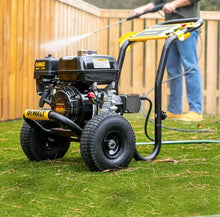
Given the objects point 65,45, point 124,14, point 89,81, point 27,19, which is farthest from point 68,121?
point 124,14

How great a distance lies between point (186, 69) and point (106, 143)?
9.63ft

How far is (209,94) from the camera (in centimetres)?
721

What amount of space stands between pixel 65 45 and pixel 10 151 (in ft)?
10.6

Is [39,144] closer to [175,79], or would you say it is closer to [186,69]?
[186,69]

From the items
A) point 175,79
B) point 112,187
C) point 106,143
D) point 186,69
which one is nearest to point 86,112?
point 106,143

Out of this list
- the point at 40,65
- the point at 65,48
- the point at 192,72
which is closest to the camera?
the point at 40,65

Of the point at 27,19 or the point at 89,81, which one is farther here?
the point at 27,19

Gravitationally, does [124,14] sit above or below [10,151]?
above

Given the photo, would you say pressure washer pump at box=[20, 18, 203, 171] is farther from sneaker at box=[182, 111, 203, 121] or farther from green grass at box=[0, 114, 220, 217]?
sneaker at box=[182, 111, 203, 121]

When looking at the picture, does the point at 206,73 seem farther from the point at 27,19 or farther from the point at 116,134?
the point at 116,134

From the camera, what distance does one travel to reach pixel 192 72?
539 cm

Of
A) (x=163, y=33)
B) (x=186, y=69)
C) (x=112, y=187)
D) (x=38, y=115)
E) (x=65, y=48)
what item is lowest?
(x=112, y=187)

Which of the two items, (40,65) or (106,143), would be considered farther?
(40,65)

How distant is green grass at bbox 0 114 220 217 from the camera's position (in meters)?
1.95
